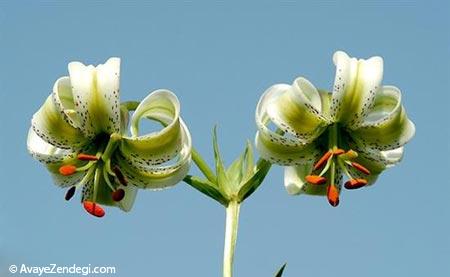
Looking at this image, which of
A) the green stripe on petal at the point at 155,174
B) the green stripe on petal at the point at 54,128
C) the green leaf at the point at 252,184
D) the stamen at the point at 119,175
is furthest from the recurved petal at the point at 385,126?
the green stripe on petal at the point at 54,128

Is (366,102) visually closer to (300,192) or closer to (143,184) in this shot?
(300,192)

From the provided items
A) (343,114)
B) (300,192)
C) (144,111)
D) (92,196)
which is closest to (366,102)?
(343,114)

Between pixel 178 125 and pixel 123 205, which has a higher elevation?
pixel 178 125

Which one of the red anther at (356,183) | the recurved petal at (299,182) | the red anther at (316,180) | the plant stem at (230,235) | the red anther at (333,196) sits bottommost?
the plant stem at (230,235)

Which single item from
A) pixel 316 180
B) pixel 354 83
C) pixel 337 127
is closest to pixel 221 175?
pixel 316 180

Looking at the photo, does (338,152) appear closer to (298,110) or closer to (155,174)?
(298,110)

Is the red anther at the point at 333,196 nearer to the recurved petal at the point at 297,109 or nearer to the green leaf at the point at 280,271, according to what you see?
the recurved petal at the point at 297,109
